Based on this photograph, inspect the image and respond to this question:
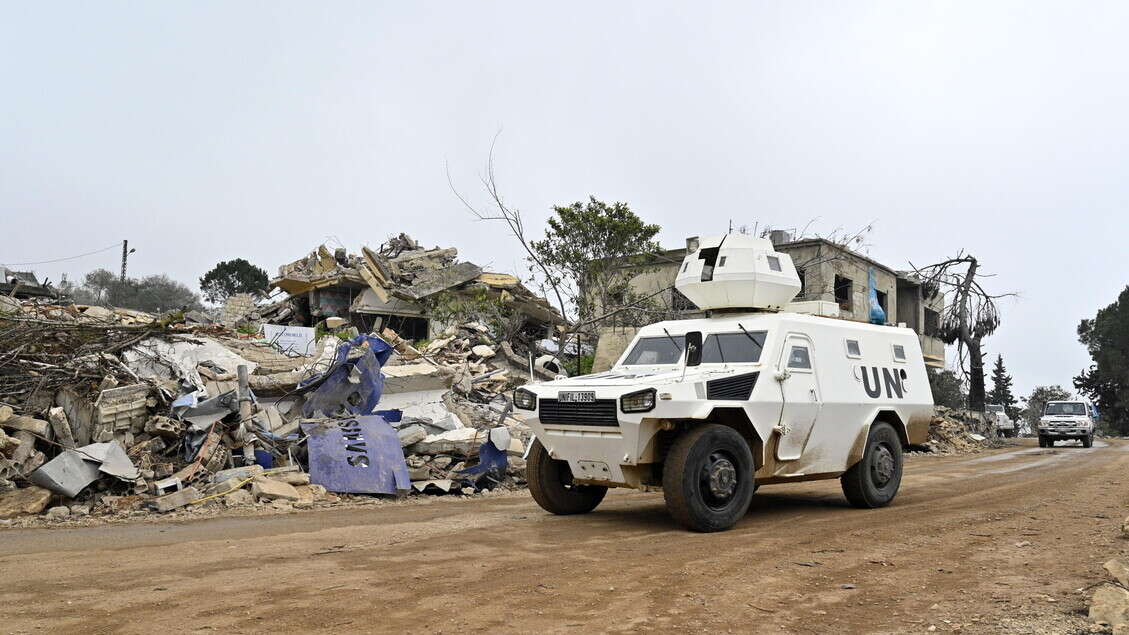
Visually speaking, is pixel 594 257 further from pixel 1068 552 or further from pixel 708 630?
pixel 708 630

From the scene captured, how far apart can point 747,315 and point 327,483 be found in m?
5.78

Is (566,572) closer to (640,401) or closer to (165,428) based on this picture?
(640,401)

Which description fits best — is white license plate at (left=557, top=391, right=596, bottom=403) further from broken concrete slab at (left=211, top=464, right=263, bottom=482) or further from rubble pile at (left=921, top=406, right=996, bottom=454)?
rubble pile at (left=921, top=406, right=996, bottom=454)

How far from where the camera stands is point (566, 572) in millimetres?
6090

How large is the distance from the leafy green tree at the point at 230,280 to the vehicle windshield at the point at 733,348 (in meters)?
57.8

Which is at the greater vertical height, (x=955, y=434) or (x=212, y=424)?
(x=212, y=424)

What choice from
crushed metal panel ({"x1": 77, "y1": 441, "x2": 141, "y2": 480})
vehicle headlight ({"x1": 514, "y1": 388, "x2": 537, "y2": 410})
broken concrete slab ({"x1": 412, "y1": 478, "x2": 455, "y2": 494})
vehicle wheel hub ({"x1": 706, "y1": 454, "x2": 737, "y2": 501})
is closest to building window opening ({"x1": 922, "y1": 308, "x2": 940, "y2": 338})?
broken concrete slab ({"x1": 412, "y1": 478, "x2": 455, "y2": 494})

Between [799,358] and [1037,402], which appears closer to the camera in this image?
[799,358]

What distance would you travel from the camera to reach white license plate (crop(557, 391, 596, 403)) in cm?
788

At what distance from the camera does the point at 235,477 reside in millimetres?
10719

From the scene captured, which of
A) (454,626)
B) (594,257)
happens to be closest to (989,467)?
(594,257)

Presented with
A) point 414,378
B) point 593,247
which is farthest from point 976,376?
Answer: point 414,378

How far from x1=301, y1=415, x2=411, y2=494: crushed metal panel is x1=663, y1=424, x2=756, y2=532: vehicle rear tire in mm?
4886

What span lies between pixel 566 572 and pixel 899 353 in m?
6.30
